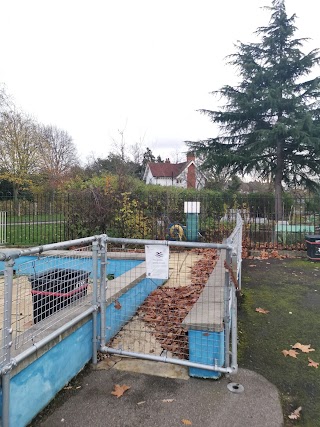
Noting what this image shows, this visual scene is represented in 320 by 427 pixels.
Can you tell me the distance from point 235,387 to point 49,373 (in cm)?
163

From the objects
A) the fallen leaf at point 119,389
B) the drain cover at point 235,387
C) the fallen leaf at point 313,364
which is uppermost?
the fallen leaf at point 119,389

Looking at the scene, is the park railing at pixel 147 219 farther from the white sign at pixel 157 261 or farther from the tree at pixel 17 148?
the tree at pixel 17 148

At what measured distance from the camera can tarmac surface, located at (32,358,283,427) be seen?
7.40 ft

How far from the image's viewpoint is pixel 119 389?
264 cm

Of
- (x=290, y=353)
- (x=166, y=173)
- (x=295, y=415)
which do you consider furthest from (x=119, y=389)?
(x=166, y=173)

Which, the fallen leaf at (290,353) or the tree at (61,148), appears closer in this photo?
the fallen leaf at (290,353)

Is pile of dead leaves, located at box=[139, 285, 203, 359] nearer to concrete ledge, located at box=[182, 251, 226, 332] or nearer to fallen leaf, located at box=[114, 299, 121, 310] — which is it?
concrete ledge, located at box=[182, 251, 226, 332]

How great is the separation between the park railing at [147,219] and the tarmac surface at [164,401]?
683 cm

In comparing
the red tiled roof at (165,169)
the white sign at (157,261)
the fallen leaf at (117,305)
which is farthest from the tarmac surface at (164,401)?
the red tiled roof at (165,169)

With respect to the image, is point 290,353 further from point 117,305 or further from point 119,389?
point 117,305

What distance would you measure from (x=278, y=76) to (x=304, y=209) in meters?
10.2

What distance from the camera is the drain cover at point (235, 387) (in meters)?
2.63

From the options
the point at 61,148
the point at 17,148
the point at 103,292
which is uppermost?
the point at 61,148

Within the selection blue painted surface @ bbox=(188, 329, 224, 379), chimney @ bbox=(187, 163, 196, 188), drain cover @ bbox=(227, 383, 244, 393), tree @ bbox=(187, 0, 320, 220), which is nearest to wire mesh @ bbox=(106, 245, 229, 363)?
blue painted surface @ bbox=(188, 329, 224, 379)
